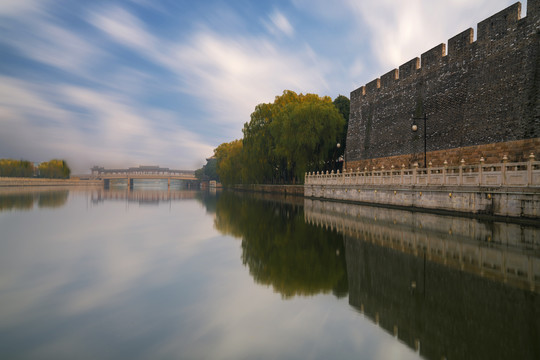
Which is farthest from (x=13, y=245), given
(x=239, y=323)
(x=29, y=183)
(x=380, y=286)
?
(x=29, y=183)

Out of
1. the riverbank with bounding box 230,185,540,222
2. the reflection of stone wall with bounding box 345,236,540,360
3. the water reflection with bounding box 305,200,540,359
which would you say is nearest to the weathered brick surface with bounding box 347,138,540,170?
the riverbank with bounding box 230,185,540,222

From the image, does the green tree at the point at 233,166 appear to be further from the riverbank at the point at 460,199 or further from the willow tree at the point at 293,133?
the riverbank at the point at 460,199

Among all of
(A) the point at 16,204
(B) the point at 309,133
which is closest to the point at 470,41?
(B) the point at 309,133

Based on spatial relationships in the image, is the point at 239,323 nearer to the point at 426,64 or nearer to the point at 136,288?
the point at 136,288

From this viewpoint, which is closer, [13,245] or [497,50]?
[13,245]

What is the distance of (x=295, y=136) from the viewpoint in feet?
104

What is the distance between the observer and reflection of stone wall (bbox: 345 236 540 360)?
3051 millimetres

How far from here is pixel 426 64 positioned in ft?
71.5

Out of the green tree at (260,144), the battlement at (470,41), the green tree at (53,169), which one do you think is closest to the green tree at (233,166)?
the green tree at (260,144)

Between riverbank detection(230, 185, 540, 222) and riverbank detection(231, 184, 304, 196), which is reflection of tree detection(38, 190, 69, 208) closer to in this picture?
riverbank detection(230, 185, 540, 222)

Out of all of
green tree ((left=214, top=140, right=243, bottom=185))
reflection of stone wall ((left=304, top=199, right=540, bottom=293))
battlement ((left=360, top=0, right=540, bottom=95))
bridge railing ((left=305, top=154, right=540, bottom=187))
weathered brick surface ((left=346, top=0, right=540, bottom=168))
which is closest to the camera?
reflection of stone wall ((left=304, top=199, right=540, bottom=293))

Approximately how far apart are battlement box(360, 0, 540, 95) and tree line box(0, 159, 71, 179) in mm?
88744

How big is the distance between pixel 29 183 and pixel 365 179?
80148 mm

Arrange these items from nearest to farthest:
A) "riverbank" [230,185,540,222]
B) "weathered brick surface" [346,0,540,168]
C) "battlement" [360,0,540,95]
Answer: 1. "riverbank" [230,185,540,222]
2. "weathered brick surface" [346,0,540,168]
3. "battlement" [360,0,540,95]
